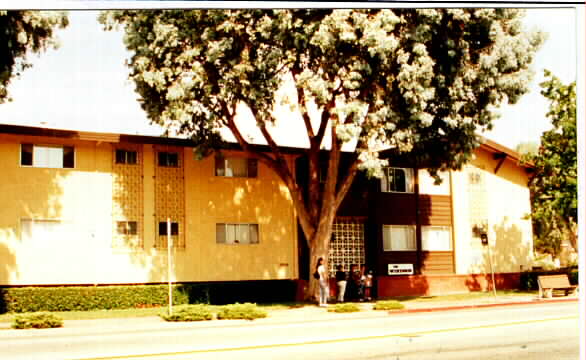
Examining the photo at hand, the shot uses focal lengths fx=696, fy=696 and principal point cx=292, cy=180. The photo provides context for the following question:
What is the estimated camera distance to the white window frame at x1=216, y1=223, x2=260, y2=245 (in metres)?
28.5

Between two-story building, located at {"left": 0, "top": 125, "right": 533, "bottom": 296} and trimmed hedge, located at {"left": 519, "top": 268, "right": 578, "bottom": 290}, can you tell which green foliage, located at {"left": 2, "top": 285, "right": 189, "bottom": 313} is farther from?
trimmed hedge, located at {"left": 519, "top": 268, "right": 578, "bottom": 290}

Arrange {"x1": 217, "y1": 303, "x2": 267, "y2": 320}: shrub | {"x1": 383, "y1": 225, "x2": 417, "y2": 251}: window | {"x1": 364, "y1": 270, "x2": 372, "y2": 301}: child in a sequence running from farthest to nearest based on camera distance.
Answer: {"x1": 383, "y1": 225, "x2": 417, "y2": 251}: window < {"x1": 364, "y1": 270, "x2": 372, "y2": 301}: child < {"x1": 217, "y1": 303, "x2": 267, "y2": 320}: shrub

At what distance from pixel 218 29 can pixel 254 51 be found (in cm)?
143

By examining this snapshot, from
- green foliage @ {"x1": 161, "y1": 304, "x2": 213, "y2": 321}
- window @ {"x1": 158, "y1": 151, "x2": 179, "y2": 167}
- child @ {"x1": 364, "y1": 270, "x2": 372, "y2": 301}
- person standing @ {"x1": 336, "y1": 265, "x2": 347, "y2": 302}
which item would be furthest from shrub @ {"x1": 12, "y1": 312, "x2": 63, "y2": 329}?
child @ {"x1": 364, "y1": 270, "x2": 372, "y2": 301}

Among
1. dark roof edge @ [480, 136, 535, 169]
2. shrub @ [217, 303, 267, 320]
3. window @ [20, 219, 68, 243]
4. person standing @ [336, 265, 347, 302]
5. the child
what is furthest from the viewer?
dark roof edge @ [480, 136, 535, 169]

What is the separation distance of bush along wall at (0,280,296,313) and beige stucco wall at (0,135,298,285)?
0.54m

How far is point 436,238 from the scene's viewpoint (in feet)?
112

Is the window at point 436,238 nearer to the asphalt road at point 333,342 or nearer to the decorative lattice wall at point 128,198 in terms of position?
the decorative lattice wall at point 128,198

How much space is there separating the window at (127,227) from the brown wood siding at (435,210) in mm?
13929

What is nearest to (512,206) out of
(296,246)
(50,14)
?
(296,246)

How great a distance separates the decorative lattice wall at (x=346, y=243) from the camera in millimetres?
31094

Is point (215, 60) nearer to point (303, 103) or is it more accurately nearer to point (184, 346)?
point (303, 103)

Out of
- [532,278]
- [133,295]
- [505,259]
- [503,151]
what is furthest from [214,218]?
[532,278]

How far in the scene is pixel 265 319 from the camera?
20656 millimetres
